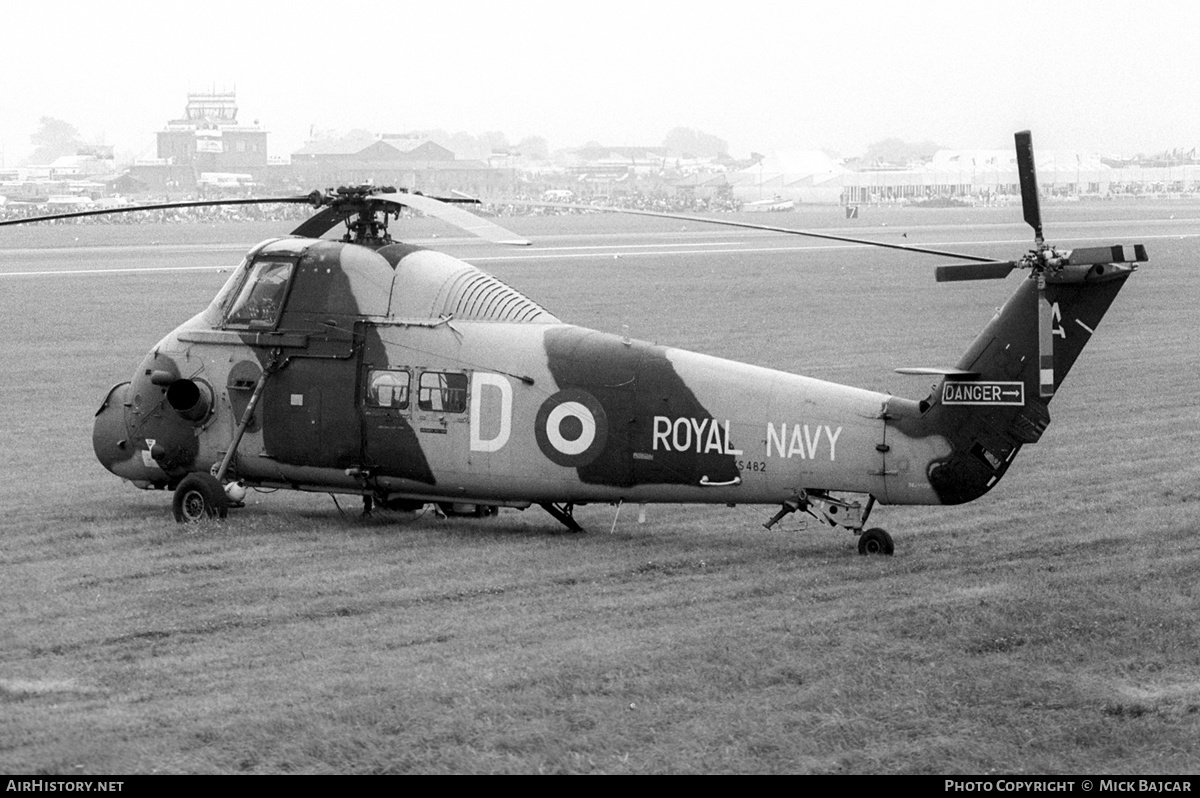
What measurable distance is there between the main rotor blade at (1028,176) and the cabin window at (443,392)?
221 inches

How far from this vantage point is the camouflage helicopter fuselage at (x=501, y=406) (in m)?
13.5

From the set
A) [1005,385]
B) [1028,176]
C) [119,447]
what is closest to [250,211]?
[119,447]

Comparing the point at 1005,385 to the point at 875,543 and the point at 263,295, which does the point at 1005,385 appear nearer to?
the point at 875,543

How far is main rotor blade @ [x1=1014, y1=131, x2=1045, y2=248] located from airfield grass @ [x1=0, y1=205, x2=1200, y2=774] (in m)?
3.13

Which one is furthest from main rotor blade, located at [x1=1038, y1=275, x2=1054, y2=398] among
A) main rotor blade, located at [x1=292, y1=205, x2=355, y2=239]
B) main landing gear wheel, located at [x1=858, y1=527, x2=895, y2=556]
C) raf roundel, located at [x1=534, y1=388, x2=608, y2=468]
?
main rotor blade, located at [x1=292, y1=205, x2=355, y2=239]

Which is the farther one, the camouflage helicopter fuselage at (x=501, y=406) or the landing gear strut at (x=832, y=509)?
the landing gear strut at (x=832, y=509)

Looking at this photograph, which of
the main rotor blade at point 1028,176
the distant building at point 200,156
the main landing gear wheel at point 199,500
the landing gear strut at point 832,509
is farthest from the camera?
the distant building at point 200,156

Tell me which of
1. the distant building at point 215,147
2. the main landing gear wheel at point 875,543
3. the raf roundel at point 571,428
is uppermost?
the distant building at point 215,147

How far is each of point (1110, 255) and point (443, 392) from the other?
6.40 meters

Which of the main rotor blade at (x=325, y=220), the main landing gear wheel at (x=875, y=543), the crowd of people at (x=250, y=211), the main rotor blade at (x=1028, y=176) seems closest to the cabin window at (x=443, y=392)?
the main rotor blade at (x=325, y=220)

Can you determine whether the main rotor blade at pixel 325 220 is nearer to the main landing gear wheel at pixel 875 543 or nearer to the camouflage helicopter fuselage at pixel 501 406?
the camouflage helicopter fuselage at pixel 501 406

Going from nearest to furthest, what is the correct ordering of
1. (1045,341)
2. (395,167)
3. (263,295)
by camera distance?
1. (1045,341)
2. (263,295)
3. (395,167)

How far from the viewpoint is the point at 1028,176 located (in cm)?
1231

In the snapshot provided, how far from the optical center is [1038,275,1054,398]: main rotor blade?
42.2 feet
